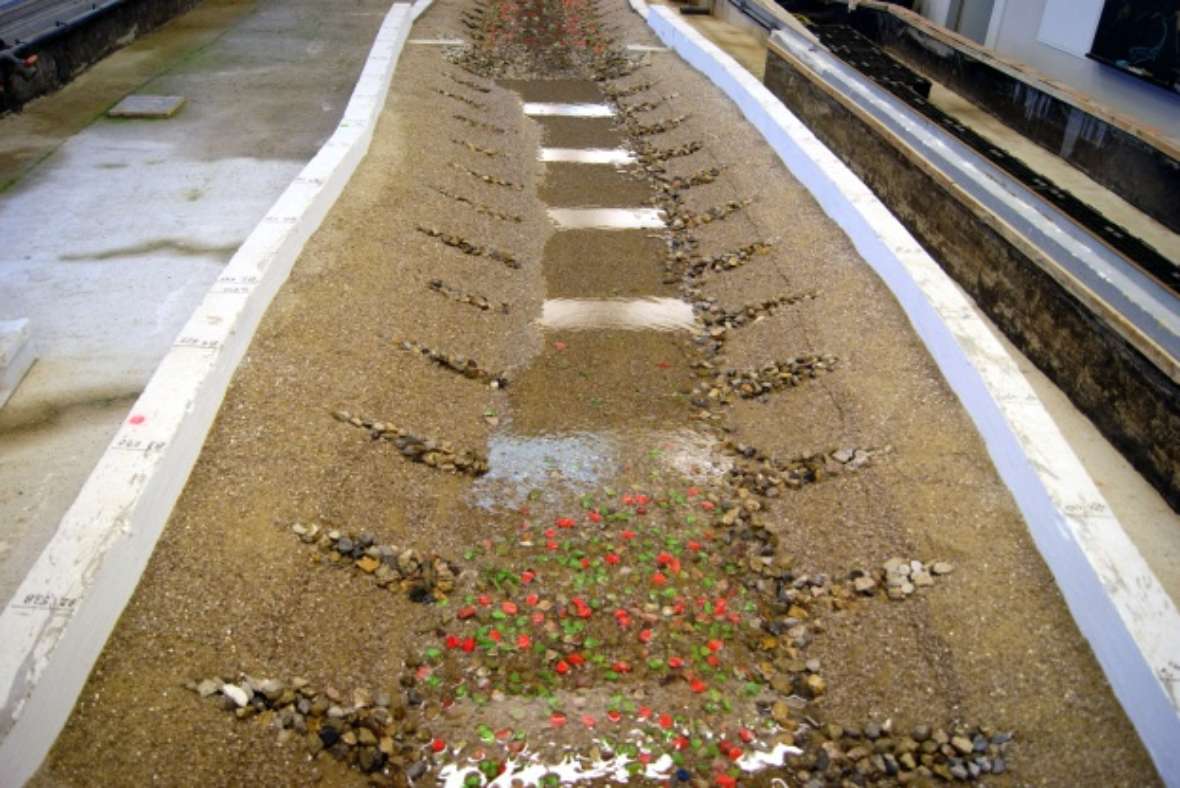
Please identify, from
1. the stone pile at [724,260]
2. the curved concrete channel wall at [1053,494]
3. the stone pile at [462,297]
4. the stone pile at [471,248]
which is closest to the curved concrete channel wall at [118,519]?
the stone pile at [462,297]

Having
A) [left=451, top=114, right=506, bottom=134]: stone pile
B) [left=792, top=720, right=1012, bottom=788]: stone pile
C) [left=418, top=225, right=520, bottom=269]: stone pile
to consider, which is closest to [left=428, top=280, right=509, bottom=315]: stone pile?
[left=418, top=225, right=520, bottom=269]: stone pile

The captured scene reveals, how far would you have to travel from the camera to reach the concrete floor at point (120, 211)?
4867mm

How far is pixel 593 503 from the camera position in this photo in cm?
531

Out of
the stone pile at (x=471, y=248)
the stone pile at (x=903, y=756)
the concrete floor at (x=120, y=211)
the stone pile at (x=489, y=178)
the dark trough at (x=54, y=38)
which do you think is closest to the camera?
the stone pile at (x=903, y=756)

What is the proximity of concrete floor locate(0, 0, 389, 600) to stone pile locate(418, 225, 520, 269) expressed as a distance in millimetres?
1386

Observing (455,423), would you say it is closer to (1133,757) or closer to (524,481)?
(524,481)

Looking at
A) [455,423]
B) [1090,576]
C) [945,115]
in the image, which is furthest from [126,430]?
[945,115]

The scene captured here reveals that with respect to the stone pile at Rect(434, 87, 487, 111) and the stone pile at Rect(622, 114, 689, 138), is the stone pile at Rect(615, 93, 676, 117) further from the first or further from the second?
the stone pile at Rect(434, 87, 487, 111)

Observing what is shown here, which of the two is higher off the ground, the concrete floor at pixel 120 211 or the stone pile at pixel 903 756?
the concrete floor at pixel 120 211

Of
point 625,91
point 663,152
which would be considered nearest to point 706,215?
point 663,152

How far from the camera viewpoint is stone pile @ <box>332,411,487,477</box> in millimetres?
5316

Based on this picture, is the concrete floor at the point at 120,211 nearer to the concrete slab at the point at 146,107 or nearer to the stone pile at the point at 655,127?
the concrete slab at the point at 146,107

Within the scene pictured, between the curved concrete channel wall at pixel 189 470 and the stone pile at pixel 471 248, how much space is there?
1.09m

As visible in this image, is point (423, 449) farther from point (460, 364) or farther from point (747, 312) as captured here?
point (747, 312)
